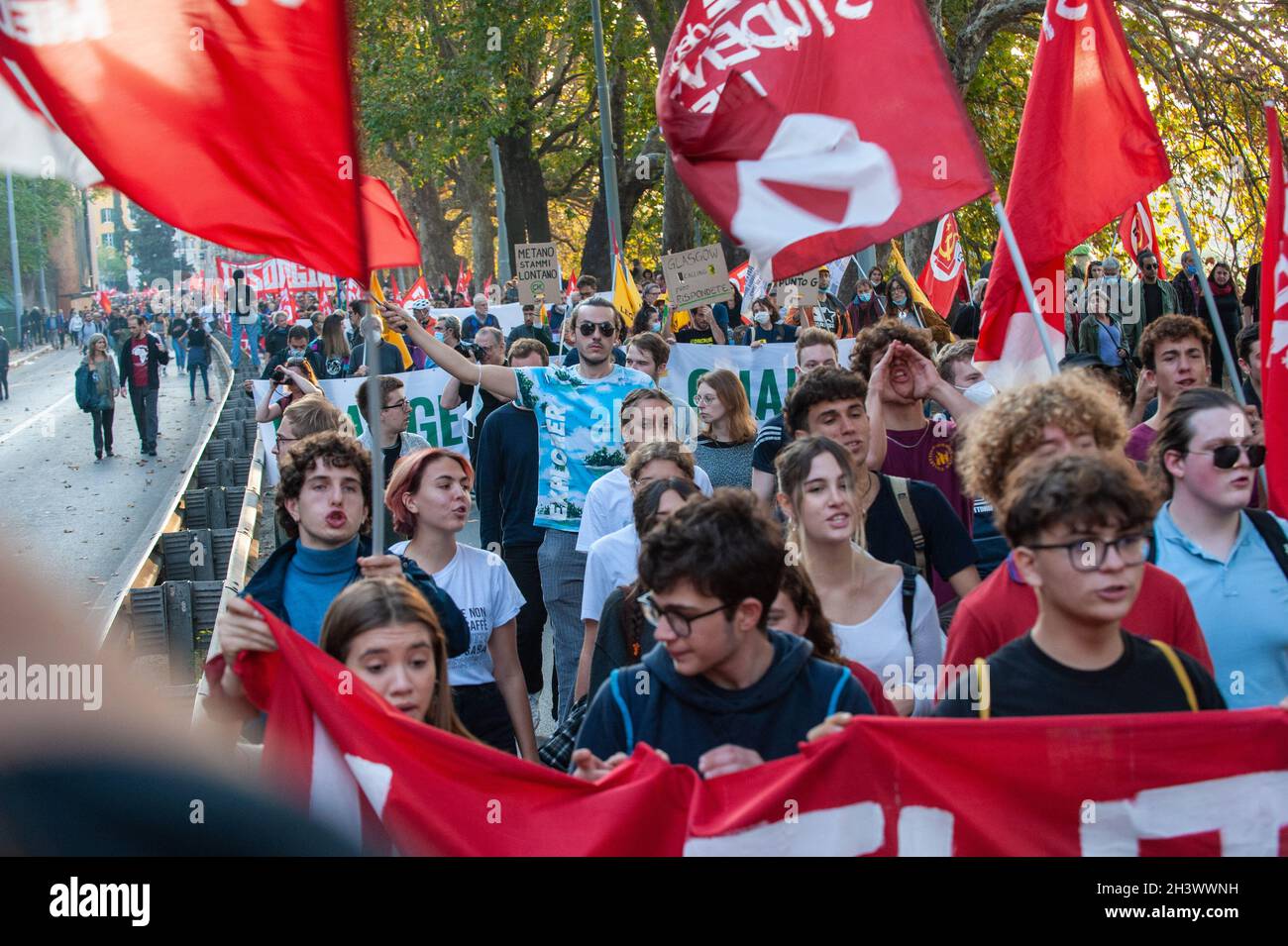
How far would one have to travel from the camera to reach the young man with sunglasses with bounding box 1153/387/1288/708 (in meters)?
4.18

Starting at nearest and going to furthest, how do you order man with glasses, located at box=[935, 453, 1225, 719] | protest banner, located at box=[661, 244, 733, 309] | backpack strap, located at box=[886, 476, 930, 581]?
1. man with glasses, located at box=[935, 453, 1225, 719]
2. backpack strap, located at box=[886, 476, 930, 581]
3. protest banner, located at box=[661, 244, 733, 309]

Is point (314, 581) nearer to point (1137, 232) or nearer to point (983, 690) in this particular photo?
point (983, 690)

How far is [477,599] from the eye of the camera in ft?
18.3

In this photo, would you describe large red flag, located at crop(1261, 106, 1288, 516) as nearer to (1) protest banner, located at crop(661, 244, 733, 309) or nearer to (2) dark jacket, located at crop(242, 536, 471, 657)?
(2) dark jacket, located at crop(242, 536, 471, 657)

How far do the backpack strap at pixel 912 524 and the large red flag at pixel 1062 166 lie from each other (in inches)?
46.6

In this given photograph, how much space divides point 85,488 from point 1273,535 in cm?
1921

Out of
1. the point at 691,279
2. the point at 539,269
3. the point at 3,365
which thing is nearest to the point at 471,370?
the point at 691,279

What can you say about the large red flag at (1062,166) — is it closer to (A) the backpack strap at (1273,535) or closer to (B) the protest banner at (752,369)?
(A) the backpack strap at (1273,535)

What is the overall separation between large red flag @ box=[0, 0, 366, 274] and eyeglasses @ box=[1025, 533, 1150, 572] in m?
2.09

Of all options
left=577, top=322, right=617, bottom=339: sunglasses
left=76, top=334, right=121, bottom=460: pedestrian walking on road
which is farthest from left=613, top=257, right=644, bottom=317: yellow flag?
left=577, top=322, right=617, bottom=339: sunglasses

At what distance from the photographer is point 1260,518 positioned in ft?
14.4
